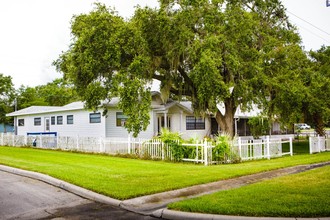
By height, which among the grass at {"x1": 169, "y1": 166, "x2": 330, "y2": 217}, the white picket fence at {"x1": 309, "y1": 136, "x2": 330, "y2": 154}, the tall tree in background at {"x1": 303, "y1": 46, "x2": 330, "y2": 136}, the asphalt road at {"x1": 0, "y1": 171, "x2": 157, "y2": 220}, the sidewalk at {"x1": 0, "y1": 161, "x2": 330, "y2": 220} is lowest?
the asphalt road at {"x1": 0, "y1": 171, "x2": 157, "y2": 220}

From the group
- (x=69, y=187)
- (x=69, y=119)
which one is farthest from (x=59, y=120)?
(x=69, y=187)

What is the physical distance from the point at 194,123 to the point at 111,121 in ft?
27.0

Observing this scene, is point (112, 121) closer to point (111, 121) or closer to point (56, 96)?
point (111, 121)

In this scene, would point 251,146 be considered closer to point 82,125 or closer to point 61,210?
point 61,210

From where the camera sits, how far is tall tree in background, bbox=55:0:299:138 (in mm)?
19297

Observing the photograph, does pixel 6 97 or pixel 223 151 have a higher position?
pixel 6 97

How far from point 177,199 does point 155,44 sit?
1492 cm

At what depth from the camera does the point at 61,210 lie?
290 inches

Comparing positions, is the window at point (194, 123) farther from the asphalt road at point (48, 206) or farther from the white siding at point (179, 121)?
the asphalt road at point (48, 206)

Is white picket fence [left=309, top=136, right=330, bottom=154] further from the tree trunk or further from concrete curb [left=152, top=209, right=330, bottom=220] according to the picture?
concrete curb [left=152, top=209, right=330, bottom=220]

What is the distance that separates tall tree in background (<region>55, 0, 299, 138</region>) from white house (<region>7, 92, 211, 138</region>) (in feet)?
12.3

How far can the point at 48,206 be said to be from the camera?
7.74 m

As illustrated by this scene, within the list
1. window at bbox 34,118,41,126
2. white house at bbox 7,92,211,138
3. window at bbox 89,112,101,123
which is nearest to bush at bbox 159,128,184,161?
white house at bbox 7,92,211,138

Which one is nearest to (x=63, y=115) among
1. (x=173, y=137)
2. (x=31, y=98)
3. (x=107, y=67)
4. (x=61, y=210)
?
(x=107, y=67)
